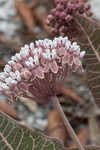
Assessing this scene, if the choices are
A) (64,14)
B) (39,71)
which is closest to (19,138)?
(39,71)

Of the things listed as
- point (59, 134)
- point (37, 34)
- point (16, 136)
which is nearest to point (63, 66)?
point (16, 136)

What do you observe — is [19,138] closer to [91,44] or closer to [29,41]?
[91,44]

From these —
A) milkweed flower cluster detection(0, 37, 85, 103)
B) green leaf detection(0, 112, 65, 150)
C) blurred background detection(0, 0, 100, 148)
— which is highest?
blurred background detection(0, 0, 100, 148)

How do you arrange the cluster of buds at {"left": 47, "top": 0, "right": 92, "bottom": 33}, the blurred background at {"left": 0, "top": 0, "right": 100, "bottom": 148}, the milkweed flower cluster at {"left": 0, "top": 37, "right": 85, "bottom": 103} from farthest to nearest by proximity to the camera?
the blurred background at {"left": 0, "top": 0, "right": 100, "bottom": 148}
the cluster of buds at {"left": 47, "top": 0, "right": 92, "bottom": 33}
the milkweed flower cluster at {"left": 0, "top": 37, "right": 85, "bottom": 103}

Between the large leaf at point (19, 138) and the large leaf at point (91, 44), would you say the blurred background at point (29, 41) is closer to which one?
the large leaf at point (91, 44)

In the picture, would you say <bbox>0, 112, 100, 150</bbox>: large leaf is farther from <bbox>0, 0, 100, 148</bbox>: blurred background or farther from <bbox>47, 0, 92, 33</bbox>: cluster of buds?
<bbox>0, 0, 100, 148</bbox>: blurred background

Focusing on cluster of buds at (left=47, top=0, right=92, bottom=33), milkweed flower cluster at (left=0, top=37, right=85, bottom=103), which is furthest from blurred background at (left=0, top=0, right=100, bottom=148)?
milkweed flower cluster at (left=0, top=37, right=85, bottom=103)

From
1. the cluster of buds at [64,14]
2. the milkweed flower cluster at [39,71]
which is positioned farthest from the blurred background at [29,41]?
the milkweed flower cluster at [39,71]
